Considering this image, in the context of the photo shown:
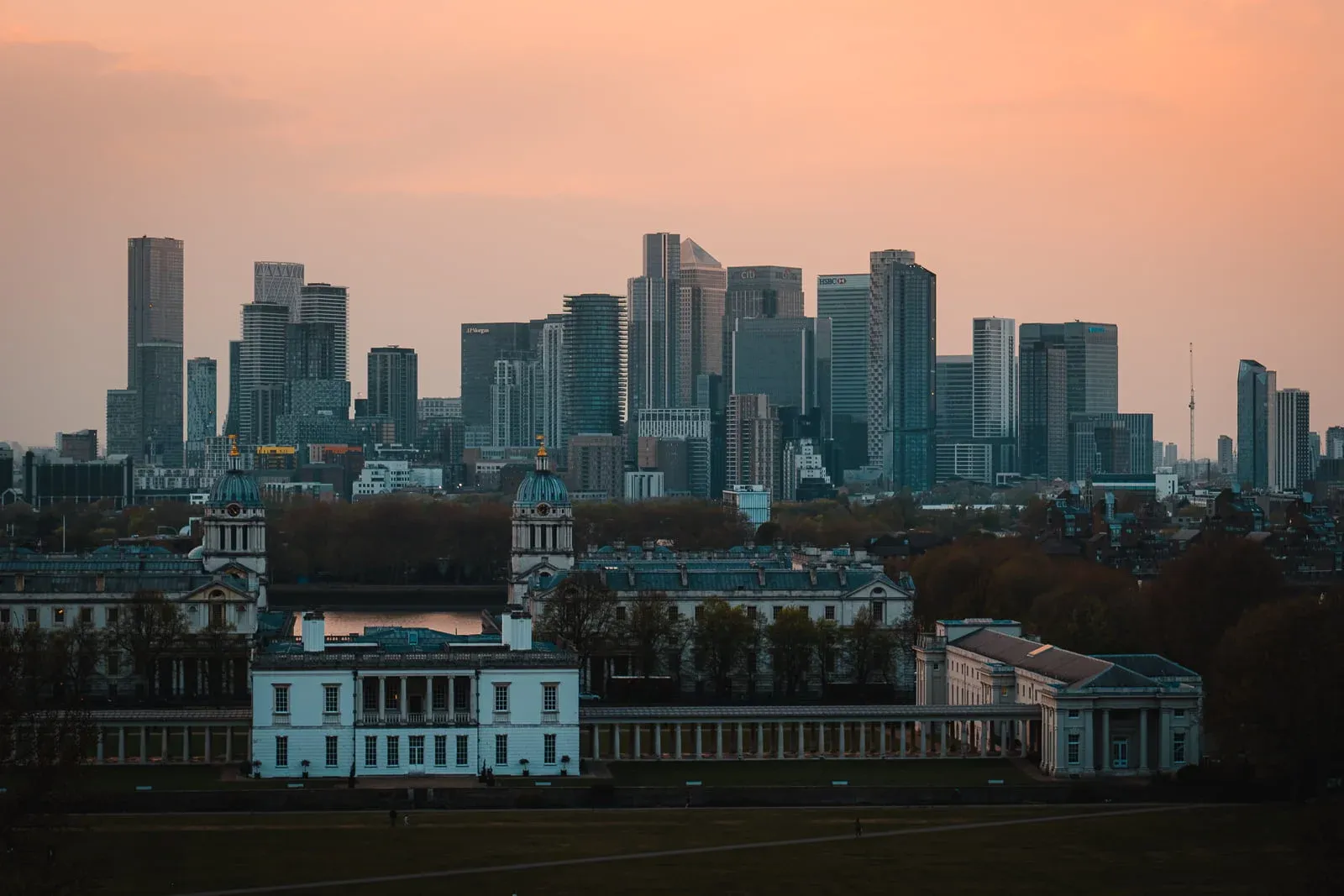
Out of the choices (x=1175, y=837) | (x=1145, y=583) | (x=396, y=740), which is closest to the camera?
(x=1175, y=837)

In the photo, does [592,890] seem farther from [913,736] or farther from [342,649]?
[913,736]

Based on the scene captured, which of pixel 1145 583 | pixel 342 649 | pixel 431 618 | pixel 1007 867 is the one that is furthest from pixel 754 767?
pixel 431 618

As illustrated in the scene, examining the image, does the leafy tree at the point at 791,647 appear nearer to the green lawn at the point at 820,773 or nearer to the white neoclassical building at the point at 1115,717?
the green lawn at the point at 820,773

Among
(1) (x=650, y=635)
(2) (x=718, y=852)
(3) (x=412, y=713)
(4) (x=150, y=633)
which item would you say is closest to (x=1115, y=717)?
(2) (x=718, y=852)

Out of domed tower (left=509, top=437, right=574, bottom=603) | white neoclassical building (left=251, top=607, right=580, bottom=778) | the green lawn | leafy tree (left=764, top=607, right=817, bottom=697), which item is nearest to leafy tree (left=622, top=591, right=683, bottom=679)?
leafy tree (left=764, top=607, right=817, bottom=697)

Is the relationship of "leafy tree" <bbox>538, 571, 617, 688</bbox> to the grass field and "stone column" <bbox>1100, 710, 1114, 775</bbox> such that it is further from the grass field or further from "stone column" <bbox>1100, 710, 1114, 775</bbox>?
the grass field

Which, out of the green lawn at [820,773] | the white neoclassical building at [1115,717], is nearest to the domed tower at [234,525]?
the green lawn at [820,773]
